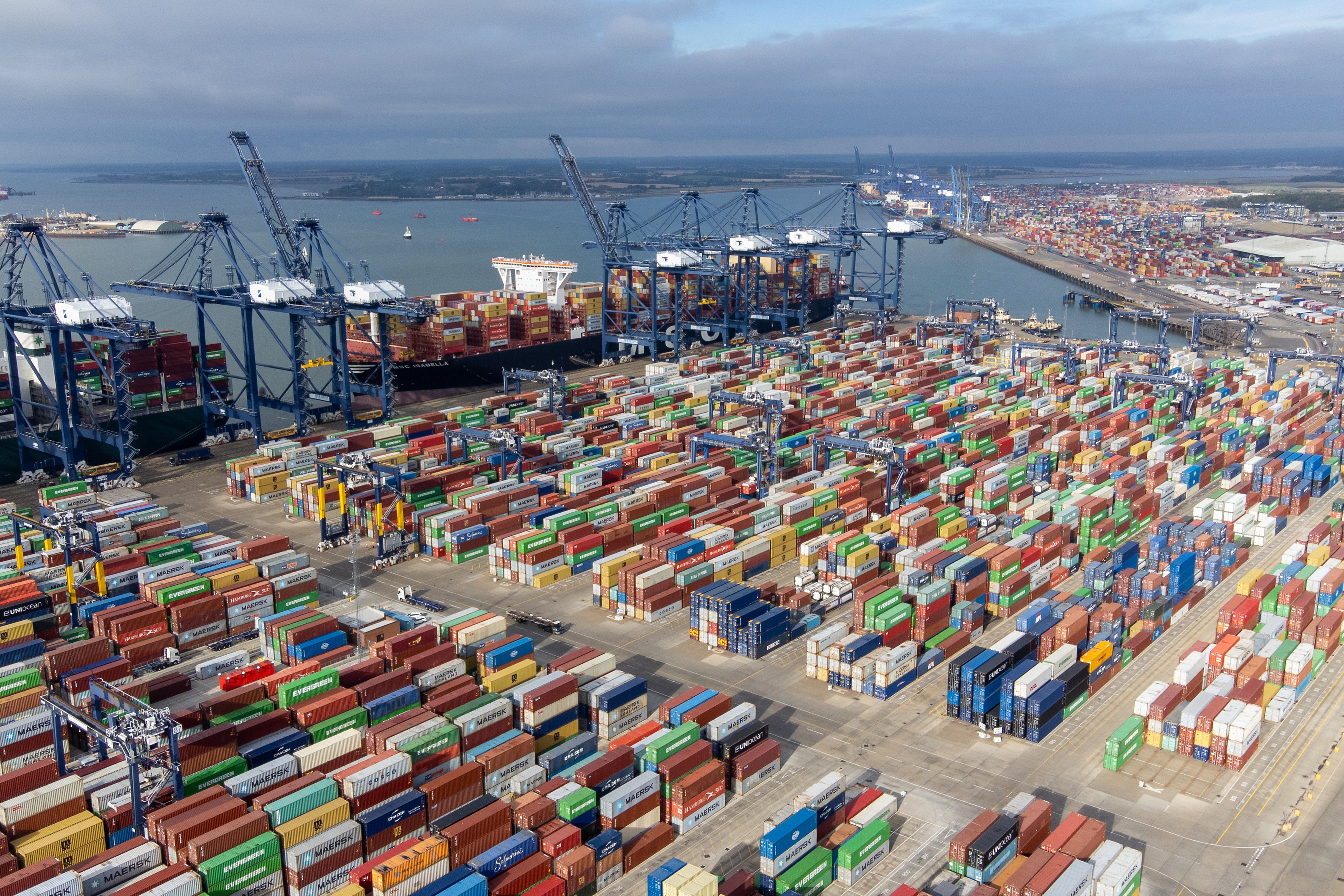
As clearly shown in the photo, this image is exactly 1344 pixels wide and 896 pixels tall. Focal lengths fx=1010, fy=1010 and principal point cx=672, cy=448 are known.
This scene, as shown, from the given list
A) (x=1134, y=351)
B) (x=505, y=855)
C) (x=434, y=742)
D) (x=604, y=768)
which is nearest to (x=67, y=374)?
(x=434, y=742)

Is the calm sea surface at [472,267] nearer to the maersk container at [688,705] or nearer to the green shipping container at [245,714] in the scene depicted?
→ the green shipping container at [245,714]

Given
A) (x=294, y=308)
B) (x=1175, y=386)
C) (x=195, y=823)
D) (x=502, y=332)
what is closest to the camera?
(x=195, y=823)

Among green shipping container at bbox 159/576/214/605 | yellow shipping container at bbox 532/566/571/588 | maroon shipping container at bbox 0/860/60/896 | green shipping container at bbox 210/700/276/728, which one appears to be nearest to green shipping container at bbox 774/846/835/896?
green shipping container at bbox 210/700/276/728

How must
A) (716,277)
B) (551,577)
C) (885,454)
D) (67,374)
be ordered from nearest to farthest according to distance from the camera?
(551,577) → (885,454) → (67,374) → (716,277)

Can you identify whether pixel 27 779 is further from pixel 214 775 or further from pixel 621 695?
pixel 621 695

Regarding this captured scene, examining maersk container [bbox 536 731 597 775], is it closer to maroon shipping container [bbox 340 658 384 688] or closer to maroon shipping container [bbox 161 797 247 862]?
maroon shipping container [bbox 340 658 384 688]

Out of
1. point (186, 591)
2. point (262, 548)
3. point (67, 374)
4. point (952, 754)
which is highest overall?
point (67, 374)

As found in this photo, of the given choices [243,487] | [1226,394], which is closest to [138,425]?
[243,487]
